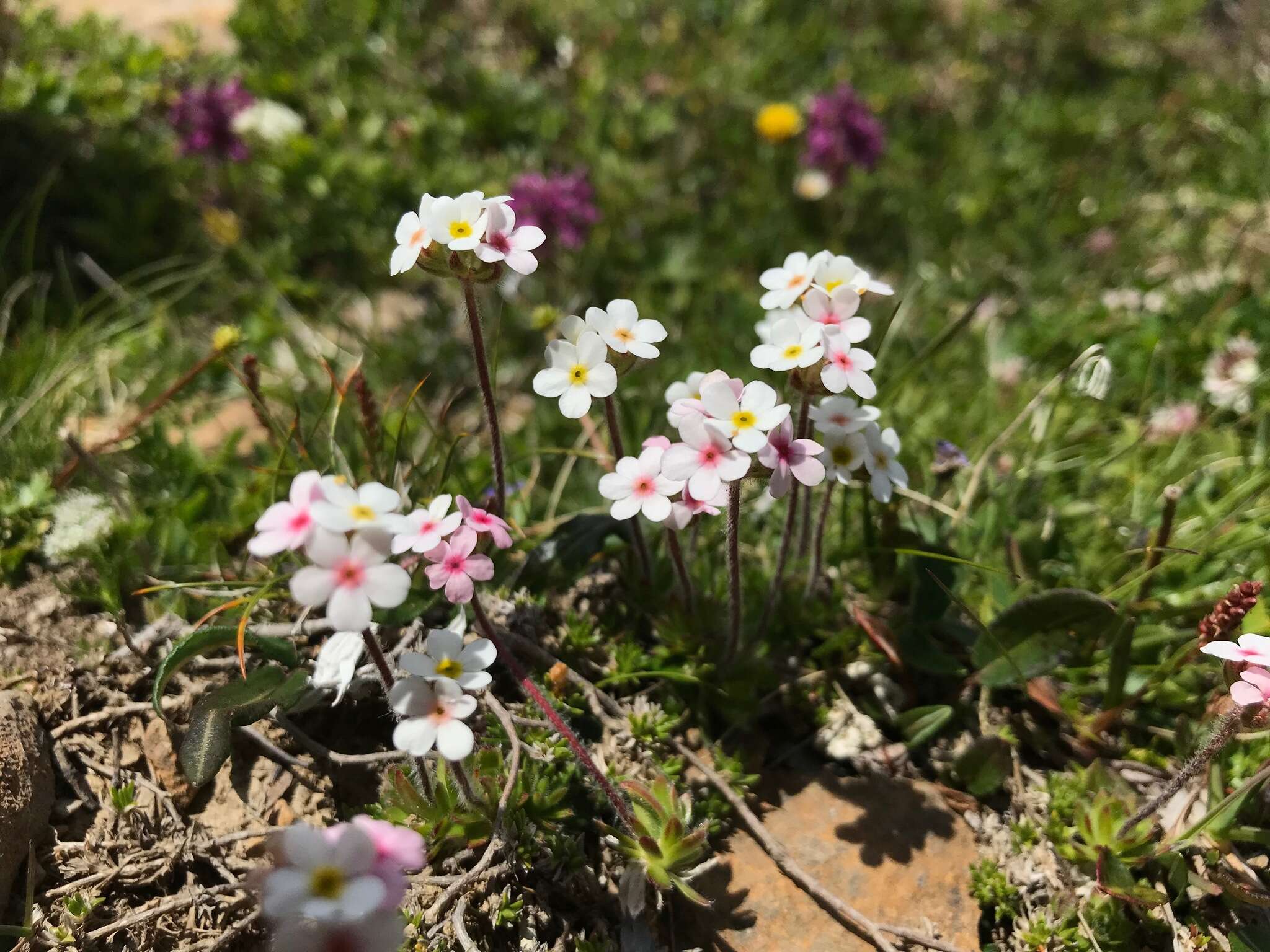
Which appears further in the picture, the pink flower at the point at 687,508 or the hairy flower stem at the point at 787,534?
the hairy flower stem at the point at 787,534

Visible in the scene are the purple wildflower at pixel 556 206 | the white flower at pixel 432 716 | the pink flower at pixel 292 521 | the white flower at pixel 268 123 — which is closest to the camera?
the pink flower at pixel 292 521

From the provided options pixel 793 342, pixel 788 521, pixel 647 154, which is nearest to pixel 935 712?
pixel 788 521

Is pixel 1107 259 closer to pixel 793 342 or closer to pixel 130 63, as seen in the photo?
pixel 793 342

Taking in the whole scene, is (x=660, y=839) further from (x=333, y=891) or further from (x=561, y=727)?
(x=333, y=891)

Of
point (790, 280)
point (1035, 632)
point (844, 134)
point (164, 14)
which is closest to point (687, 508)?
point (790, 280)

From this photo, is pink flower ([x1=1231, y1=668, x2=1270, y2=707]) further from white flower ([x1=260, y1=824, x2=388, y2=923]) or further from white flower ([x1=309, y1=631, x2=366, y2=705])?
white flower ([x1=309, y1=631, x2=366, y2=705])

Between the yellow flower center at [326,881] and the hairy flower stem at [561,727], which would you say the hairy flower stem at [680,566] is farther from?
the yellow flower center at [326,881]

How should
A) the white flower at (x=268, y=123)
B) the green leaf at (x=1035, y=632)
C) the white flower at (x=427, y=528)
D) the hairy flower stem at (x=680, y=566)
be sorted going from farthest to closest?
the white flower at (x=268, y=123) < the green leaf at (x=1035, y=632) < the hairy flower stem at (x=680, y=566) < the white flower at (x=427, y=528)

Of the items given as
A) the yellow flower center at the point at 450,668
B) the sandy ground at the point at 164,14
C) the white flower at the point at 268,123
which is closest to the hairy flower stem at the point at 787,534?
the yellow flower center at the point at 450,668
